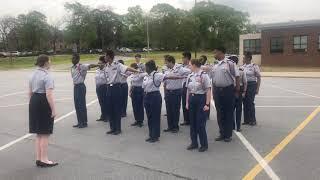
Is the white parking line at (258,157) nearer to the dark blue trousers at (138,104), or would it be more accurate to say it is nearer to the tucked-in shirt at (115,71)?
the dark blue trousers at (138,104)

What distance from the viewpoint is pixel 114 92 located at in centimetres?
999

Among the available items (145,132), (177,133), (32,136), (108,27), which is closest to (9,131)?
(32,136)

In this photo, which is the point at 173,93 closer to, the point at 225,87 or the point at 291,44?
the point at 225,87

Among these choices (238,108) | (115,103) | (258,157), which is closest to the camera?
(258,157)

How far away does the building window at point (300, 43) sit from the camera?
43938 mm

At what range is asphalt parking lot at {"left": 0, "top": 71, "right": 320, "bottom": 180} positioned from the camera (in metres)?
6.85

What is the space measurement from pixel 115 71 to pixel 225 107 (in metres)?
2.62

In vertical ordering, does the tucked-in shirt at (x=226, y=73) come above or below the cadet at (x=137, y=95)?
above

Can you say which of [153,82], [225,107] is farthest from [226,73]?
[153,82]

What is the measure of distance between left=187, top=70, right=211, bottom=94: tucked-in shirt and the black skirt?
2.58m

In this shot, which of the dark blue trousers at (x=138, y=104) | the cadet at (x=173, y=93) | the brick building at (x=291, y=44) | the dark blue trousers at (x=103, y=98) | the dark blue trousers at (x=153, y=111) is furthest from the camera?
the brick building at (x=291, y=44)

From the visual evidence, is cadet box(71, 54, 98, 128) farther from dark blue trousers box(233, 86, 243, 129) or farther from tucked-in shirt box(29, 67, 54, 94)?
dark blue trousers box(233, 86, 243, 129)

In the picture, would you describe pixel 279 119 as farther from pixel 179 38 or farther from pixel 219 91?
pixel 179 38

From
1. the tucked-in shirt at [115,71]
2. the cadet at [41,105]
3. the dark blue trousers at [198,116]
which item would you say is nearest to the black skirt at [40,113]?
the cadet at [41,105]
